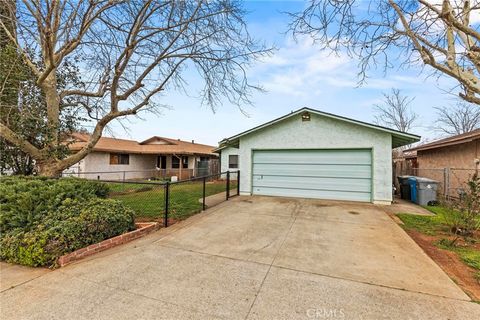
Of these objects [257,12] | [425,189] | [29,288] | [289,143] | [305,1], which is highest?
[257,12]

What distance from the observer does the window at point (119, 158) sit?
18.6 meters

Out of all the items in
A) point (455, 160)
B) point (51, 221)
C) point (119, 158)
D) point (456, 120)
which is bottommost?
point (51, 221)

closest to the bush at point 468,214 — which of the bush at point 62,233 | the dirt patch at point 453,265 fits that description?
the dirt patch at point 453,265

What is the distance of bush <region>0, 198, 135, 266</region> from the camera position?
348 centimetres

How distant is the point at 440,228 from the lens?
5.61 m

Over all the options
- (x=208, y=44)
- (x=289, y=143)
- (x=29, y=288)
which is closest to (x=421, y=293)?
(x=29, y=288)

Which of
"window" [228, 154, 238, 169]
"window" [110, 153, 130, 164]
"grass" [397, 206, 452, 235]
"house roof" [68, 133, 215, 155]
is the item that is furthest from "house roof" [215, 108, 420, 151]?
"window" [110, 153, 130, 164]

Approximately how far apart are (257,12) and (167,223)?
658 centimetres

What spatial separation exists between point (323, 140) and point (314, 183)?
1849 mm

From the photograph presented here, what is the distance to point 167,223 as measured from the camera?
568 cm

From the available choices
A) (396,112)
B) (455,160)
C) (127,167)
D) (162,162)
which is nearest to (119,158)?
(127,167)

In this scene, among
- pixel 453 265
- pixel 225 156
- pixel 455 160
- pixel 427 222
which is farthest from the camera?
pixel 225 156

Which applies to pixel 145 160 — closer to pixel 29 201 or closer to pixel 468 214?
pixel 29 201

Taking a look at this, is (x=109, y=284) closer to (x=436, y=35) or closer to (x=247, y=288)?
(x=247, y=288)
